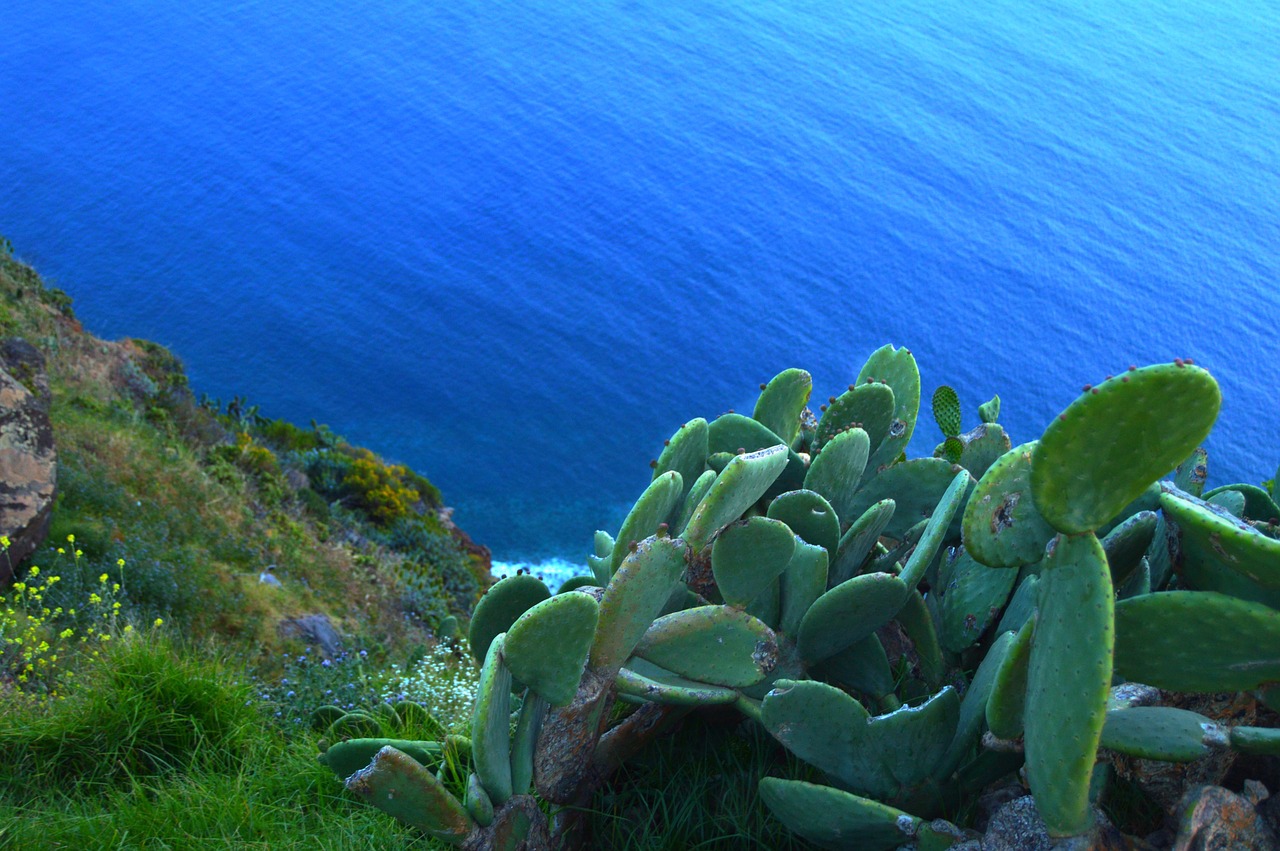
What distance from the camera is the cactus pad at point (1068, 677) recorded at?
1.52m

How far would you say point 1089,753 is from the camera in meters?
1.56

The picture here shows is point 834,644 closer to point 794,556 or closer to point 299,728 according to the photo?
point 794,556

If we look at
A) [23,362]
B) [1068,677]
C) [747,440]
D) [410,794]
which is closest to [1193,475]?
[747,440]

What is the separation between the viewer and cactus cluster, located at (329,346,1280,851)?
1.54 metres

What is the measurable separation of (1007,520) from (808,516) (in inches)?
25.4

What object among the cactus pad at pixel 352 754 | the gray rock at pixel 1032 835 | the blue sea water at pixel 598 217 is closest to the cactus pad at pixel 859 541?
the gray rock at pixel 1032 835

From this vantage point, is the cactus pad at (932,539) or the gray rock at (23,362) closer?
the cactus pad at (932,539)

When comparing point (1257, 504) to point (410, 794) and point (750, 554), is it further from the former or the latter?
point (410, 794)

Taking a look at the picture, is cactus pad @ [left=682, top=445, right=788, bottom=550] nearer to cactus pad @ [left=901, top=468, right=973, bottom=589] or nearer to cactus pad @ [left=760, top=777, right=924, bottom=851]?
cactus pad @ [left=901, top=468, right=973, bottom=589]

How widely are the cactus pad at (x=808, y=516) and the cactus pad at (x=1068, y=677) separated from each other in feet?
2.50

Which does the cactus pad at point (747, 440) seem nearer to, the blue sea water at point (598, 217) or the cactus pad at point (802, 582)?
the cactus pad at point (802, 582)

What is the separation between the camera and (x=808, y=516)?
2377mm

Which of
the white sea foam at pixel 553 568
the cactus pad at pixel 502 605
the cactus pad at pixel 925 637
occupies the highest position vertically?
the cactus pad at pixel 925 637

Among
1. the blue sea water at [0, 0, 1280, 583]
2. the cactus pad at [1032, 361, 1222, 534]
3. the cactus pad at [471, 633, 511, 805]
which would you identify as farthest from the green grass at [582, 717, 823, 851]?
the blue sea water at [0, 0, 1280, 583]
